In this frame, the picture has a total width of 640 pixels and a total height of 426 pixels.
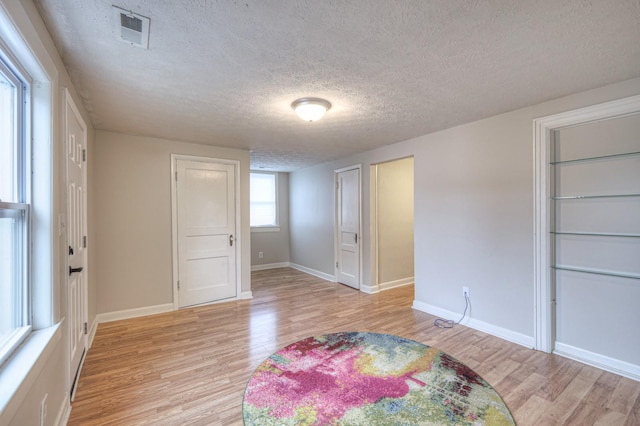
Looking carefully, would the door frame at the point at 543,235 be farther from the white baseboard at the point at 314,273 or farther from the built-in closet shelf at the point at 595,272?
the white baseboard at the point at 314,273

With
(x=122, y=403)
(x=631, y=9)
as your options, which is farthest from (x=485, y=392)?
(x=122, y=403)

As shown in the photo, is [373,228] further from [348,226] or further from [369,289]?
[369,289]

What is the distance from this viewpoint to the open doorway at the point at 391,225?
4703 millimetres

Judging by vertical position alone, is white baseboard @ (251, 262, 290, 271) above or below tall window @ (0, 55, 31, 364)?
below

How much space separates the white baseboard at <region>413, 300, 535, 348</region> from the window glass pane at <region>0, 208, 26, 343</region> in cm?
374

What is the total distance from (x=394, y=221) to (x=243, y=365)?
3.38 m

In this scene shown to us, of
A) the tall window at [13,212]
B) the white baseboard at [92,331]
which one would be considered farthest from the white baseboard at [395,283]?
the tall window at [13,212]

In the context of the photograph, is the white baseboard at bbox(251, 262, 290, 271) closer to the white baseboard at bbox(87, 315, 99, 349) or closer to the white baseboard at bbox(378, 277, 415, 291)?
the white baseboard at bbox(378, 277, 415, 291)

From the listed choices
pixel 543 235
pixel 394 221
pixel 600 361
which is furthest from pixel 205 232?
pixel 600 361

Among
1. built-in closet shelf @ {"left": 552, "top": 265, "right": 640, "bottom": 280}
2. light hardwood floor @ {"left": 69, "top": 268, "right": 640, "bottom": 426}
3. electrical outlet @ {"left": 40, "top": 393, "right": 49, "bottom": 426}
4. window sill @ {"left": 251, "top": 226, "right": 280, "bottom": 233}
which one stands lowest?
light hardwood floor @ {"left": 69, "top": 268, "right": 640, "bottom": 426}

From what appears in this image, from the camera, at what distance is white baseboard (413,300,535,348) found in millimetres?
2797

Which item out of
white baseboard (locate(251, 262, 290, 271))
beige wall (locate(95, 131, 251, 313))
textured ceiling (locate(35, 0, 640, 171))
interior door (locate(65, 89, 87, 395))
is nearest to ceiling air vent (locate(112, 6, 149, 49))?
textured ceiling (locate(35, 0, 640, 171))

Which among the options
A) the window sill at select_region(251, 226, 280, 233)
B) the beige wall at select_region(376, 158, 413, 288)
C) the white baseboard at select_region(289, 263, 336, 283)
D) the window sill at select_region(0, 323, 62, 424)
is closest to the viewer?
the window sill at select_region(0, 323, 62, 424)

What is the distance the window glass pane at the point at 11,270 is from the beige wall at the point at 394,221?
13.4ft
